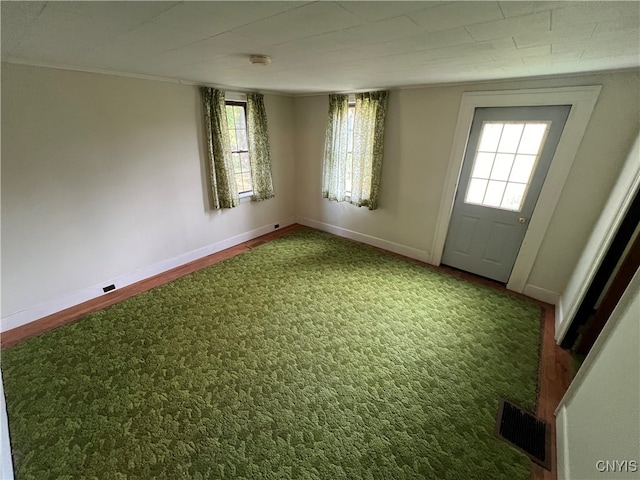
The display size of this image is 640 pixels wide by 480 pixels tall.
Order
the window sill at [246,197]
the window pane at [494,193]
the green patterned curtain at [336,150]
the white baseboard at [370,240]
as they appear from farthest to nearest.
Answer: the window sill at [246,197]
the green patterned curtain at [336,150]
the white baseboard at [370,240]
the window pane at [494,193]

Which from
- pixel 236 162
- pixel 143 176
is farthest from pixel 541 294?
pixel 143 176

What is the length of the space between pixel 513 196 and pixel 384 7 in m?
2.68

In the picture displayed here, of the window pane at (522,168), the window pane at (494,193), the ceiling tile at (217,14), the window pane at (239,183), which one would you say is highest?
the ceiling tile at (217,14)

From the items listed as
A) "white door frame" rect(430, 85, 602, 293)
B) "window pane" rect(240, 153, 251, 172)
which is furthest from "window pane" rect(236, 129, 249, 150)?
"white door frame" rect(430, 85, 602, 293)

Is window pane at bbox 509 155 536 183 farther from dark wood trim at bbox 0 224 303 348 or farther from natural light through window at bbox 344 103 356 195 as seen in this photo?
dark wood trim at bbox 0 224 303 348

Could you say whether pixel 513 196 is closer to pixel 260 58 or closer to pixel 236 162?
pixel 260 58

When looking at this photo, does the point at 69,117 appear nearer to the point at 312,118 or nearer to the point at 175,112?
the point at 175,112

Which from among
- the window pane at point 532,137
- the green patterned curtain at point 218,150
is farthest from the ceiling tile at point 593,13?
the green patterned curtain at point 218,150

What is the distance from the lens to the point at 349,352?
219cm

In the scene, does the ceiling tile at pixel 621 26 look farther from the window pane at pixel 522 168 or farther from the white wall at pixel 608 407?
the window pane at pixel 522 168

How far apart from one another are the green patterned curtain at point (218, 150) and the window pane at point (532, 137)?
341 centimetres

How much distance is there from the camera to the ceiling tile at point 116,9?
98cm

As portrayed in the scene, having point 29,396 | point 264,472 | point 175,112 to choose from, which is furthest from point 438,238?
point 29,396

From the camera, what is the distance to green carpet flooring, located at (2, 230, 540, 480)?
1.47m
